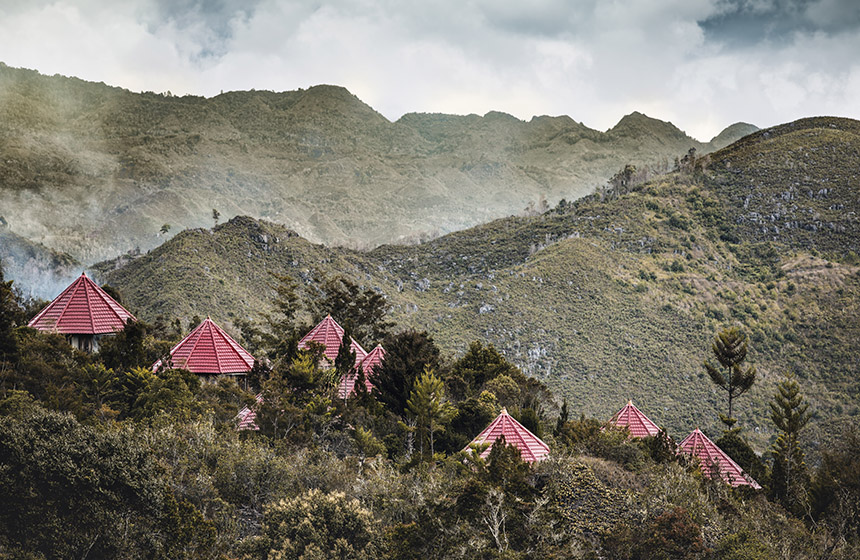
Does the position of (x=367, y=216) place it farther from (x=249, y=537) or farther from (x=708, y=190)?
(x=249, y=537)

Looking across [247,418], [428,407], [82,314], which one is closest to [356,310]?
[82,314]

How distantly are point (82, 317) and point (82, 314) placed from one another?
10 cm

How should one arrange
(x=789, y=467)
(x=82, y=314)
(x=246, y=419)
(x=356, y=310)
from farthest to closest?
(x=356, y=310), (x=789, y=467), (x=82, y=314), (x=246, y=419)

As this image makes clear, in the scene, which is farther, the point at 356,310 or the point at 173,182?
the point at 173,182

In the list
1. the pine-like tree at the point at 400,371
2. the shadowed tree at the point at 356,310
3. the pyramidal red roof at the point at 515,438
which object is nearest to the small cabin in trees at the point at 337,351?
the pine-like tree at the point at 400,371

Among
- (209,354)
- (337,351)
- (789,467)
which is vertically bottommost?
(789,467)

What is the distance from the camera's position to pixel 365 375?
28.3 m

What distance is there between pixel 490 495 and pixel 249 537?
16.7ft

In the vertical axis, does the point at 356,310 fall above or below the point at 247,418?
above

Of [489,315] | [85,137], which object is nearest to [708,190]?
[489,315]

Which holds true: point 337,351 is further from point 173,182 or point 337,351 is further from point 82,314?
point 173,182

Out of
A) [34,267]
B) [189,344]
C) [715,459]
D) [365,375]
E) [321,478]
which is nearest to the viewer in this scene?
[321,478]

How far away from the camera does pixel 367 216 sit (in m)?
162

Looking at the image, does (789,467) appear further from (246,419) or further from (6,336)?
(6,336)
